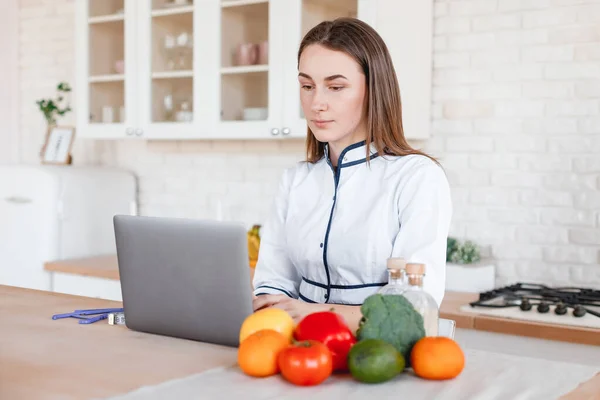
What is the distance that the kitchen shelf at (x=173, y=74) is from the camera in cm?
367

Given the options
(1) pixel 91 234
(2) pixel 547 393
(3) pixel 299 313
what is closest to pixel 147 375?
(3) pixel 299 313

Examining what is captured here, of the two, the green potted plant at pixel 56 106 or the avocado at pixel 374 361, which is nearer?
the avocado at pixel 374 361

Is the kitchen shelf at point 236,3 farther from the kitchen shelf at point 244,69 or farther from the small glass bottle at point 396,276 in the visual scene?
the small glass bottle at point 396,276

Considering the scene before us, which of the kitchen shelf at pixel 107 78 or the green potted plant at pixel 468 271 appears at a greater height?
the kitchen shelf at pixel 107 78

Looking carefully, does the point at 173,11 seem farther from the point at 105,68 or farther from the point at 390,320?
the point at 390,320

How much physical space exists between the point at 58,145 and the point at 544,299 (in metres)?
2.91

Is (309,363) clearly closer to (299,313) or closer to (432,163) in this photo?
(299,313)

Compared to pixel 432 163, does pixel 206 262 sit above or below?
below

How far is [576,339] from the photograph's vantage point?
232 cm

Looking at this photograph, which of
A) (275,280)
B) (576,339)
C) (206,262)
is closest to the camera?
(206,262)

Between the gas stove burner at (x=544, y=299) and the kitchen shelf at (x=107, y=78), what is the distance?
2167 millimetres

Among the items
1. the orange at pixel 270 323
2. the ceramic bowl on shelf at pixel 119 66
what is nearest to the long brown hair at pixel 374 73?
the orange at pixel 270 323

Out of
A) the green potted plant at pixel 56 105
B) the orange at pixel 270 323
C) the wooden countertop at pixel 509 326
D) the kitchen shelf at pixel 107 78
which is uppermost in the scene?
the kitchen shelf at pixel 107 78

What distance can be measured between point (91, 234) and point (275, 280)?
217cm
